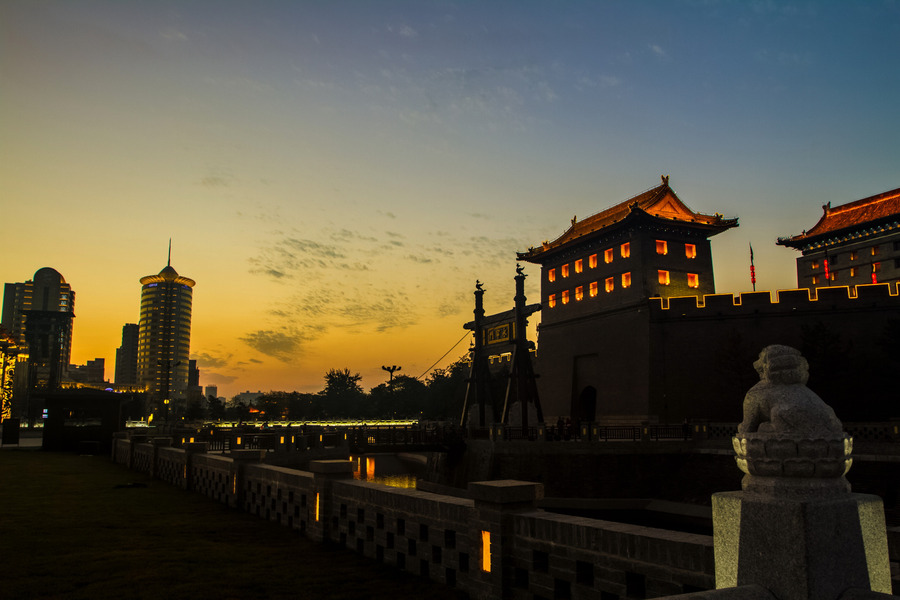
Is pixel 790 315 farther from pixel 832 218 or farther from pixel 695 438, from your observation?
pixel 832 218

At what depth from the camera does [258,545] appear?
11227 millimetres

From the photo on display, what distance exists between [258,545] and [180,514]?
13.1 ft

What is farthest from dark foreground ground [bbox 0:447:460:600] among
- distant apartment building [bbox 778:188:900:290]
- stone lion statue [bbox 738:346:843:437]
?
distant apartment building [bbox 778:188:900:290]

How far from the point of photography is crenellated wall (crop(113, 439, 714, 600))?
20.5 feet

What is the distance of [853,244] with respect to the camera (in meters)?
56.3

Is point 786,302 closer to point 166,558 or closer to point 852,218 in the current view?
point 852,218

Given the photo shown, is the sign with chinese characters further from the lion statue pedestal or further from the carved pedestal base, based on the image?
the carved pedestal base

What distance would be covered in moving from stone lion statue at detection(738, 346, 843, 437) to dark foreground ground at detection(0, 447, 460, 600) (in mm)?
5559

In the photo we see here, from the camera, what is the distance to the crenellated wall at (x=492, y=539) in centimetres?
624

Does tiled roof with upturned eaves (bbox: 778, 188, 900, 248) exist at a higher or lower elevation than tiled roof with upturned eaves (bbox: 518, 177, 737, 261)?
higher

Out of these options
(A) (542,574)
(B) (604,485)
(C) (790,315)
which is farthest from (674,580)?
(C) (790,315)

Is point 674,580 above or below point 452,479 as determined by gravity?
above

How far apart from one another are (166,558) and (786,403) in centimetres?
920

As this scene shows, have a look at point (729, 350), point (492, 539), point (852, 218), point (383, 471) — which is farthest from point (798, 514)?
point (852, 218)
